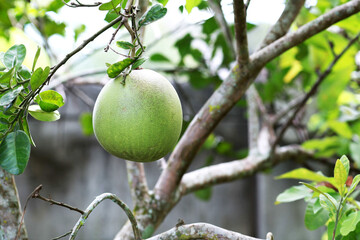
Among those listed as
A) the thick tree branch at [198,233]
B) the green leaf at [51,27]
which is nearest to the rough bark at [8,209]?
the thick tree branch at [198,233]

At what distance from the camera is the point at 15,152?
0.54 meters

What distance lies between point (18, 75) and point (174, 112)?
251 mm

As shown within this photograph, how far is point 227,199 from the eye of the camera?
2.50m

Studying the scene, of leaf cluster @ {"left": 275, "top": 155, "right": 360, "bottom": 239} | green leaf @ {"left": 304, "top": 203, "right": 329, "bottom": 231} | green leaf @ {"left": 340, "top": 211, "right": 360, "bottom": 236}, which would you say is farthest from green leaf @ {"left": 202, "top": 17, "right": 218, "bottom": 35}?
green leaf @ {"left": 340, "top": 211, "right": 360, "bottom": 236}

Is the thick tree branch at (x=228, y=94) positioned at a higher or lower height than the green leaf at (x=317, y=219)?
higher

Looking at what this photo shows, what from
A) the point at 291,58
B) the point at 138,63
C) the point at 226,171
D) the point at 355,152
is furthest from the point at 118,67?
the point at 291,58

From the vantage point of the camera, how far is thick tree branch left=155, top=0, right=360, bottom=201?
83 cm

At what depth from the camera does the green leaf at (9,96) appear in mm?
518

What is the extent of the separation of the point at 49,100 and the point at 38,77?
70 millimetres

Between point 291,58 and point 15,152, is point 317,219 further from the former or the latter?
point 291,58

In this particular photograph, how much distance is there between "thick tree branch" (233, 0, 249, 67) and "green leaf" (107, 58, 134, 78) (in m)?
0.26

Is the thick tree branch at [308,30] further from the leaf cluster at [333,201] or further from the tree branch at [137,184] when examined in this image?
the tree branch at [137,184]

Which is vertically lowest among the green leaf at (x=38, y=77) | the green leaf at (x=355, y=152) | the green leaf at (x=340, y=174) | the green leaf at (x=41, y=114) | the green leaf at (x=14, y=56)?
the green leaf at (x=355, y=152)

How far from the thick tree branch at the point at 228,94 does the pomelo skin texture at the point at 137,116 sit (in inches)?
12.4
